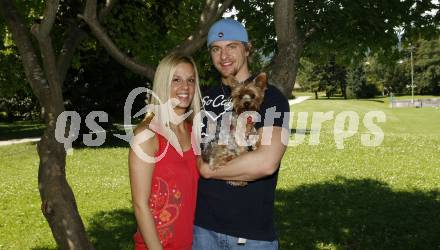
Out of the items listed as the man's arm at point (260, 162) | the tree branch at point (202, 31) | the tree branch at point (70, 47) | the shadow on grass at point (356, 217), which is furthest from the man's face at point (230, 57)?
the shadow on grass at point (356, 217)

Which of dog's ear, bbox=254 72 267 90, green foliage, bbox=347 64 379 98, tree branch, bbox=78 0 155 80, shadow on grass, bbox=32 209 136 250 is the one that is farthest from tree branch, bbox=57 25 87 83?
green foliage, bbox=347 64 379 98

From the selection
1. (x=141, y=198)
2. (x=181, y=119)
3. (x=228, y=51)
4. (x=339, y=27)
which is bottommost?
(x=141, y=198)

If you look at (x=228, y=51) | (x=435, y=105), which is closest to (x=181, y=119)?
(x=228, y=51)

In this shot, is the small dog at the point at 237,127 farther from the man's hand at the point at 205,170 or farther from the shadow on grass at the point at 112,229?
the shadow on grass at the point at 112,229

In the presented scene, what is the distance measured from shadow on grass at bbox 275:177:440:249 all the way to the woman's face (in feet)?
23.1

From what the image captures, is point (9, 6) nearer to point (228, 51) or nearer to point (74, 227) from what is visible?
point (74, 227)

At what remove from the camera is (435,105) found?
8469 centimetres

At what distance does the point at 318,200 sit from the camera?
48.7 ft

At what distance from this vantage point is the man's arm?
→ 388 cm

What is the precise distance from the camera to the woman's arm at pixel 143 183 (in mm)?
3836

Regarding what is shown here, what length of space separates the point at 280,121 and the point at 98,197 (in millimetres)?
13410

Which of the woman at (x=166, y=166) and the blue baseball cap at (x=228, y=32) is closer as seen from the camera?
the woman at (x=166, y=166)

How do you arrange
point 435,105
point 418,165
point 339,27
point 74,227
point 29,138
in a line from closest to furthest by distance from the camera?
point 74,227
point 339,27
point 418,165
point 29,138
point 435,105

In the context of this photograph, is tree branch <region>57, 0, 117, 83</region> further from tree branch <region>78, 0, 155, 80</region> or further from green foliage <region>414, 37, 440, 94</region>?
green foliage <region>414, 37, 440, 94</region>
